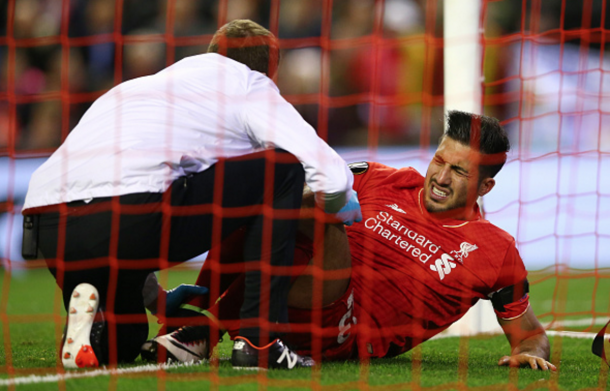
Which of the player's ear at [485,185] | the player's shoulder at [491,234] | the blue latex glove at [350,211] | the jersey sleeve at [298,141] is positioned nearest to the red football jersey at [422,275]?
the player's shoulder at [491,234]

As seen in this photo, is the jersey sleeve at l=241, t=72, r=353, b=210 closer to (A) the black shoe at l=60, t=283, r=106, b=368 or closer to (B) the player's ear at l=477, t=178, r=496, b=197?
(A) the black shoe at l=60, t=283, r=106, b=368

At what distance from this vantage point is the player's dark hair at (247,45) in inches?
106

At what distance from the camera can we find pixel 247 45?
106 inches

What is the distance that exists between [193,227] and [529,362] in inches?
52.0

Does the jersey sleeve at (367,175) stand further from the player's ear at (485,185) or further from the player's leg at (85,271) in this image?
the player's leg at (85,271)

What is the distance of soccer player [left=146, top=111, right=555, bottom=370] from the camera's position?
2.82 m

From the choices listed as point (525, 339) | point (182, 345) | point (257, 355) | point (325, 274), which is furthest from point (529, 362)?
point (182, 345)

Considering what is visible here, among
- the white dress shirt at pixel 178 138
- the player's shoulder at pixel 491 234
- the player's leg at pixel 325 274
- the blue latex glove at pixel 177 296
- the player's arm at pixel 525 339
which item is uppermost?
the white dress shirt at pixel 178 138

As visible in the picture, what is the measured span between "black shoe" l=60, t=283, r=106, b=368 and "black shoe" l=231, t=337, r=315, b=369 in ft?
1.54

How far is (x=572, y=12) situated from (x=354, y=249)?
20.3 feet

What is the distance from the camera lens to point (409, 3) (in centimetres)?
729

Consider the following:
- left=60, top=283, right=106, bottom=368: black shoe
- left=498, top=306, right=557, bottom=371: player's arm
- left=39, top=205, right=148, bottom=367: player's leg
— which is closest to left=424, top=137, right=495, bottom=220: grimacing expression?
left=498, top=306, right=557, bottom=371: player's arm

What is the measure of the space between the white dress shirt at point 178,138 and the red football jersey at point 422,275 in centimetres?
59

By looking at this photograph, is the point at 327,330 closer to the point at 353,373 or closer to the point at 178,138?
the point at 353,373
